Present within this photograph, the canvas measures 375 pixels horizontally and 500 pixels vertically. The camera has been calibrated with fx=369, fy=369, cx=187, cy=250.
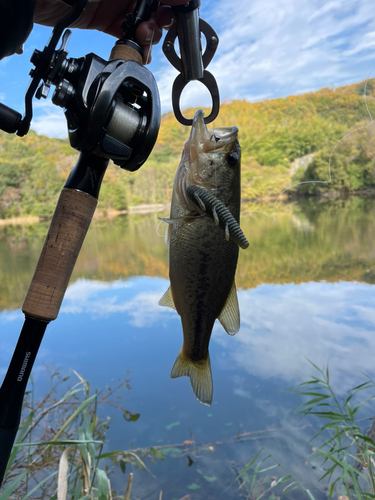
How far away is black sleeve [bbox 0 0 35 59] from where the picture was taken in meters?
0.70

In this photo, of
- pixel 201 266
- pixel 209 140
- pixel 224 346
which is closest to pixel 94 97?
pixel 209 140

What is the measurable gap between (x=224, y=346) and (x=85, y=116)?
4.15 metres

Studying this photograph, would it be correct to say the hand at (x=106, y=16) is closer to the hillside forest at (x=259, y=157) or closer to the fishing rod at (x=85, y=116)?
the fishing rod at (x=85, y=116)

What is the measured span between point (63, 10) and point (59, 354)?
420 cm

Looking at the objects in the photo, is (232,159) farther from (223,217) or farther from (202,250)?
(223,217)

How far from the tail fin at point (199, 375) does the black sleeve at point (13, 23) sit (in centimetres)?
86

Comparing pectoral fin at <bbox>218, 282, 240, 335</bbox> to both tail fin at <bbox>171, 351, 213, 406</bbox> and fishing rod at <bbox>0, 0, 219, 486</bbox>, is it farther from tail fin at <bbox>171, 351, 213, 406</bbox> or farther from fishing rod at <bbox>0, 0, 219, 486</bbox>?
fishing rod at <bbox>0, 0, 219, 486</bbox>

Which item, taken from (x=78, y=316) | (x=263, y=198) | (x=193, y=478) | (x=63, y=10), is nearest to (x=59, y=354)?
(x=78, y=316)

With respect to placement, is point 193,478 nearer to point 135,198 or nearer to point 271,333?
point 271,333

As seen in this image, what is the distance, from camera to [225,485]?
258 cm

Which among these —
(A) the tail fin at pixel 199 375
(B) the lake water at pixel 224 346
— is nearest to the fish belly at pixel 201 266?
(A) the tail fin at pixel 199 375

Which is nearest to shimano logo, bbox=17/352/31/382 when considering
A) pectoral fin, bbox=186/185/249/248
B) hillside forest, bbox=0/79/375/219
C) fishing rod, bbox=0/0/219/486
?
fishing rod, bbox=0/0/219/486

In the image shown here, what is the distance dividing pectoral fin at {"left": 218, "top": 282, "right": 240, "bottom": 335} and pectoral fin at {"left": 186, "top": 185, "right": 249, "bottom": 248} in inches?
14.1

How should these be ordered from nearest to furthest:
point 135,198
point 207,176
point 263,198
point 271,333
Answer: point 207,176 → point 271,333 → point 263,198 → point 135,198
